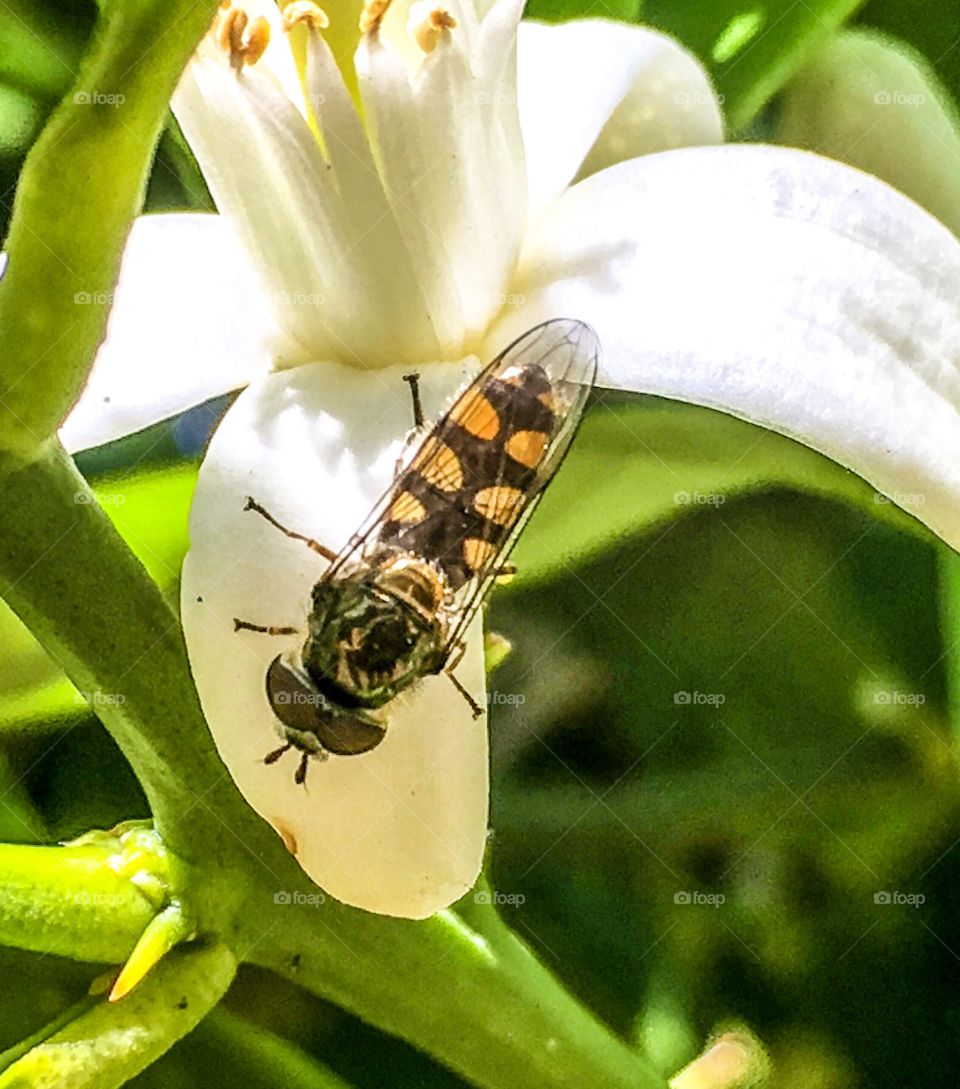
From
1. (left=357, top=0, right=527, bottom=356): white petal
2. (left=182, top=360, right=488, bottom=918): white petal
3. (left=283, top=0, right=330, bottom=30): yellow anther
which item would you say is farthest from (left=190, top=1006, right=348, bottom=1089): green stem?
(left=283, top=0, right=330, bottom=30): yellow anther

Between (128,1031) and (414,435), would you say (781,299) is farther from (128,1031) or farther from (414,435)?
(128,1031)

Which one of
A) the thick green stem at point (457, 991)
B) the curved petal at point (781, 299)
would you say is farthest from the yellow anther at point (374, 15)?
the thick green stem at point (457, 991)

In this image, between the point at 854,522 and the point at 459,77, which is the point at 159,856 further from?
the point at 854,522

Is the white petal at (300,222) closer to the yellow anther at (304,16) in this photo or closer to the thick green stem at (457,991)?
the yellow anther at (304,16)

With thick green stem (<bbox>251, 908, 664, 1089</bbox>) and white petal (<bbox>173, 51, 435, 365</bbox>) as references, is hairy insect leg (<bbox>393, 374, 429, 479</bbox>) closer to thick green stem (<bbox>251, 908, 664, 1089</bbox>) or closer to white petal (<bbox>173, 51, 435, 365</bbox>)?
white petal (<bbox>173, 51, 435, 365</bbox>)

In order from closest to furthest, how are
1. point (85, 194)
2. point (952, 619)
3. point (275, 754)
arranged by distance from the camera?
point (85, 194)
point (275, 754)
point (952, 619)

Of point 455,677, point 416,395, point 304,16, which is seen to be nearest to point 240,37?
point 304,16
